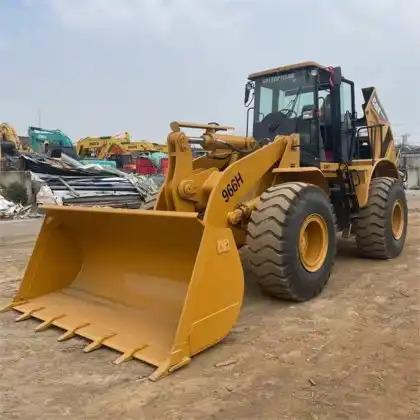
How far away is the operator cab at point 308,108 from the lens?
19.3 ft

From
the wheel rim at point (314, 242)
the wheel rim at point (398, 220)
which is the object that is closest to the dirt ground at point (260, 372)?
the wheel rim at point (314, 242)

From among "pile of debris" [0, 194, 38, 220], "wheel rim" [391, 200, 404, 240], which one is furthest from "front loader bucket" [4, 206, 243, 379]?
"pile of debris" [0, 194, 38, 220]

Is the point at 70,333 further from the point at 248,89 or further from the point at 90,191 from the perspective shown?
the point at 90,191

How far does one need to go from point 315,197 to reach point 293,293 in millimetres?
923

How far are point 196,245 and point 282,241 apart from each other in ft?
2.44

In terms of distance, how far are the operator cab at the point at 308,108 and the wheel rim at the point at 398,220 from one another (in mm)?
1085

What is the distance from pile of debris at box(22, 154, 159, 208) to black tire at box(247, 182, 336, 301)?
32.9 feet

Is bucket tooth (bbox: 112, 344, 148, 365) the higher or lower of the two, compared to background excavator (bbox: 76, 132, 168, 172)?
lower

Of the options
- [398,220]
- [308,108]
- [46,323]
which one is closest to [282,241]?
[46,323]

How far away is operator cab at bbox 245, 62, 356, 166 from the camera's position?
231 inches

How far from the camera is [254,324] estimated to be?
421 centimetres

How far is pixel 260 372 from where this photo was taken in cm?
330

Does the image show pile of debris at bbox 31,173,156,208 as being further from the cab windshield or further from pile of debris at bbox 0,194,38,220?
the cab windshield

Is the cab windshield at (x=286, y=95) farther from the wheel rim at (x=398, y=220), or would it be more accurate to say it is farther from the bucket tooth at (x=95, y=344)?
the bucket tooth at (x=95, y=344)
